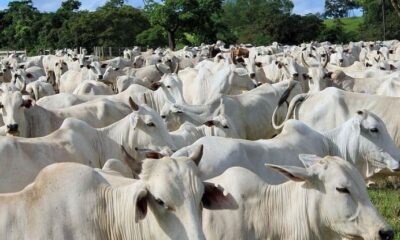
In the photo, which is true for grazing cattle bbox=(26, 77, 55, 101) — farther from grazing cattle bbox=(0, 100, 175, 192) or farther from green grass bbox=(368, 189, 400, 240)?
green grass bbox=(368, 189, 400, 240)

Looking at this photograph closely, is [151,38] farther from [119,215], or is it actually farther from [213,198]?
[213,198]

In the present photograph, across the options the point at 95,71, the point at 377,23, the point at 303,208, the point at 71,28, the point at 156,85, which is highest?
the point at 377,23

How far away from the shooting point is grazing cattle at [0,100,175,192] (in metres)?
6.97

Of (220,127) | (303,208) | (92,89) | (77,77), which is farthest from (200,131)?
(77,77)

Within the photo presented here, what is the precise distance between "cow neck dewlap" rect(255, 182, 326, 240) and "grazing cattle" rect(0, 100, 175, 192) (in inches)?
52.7

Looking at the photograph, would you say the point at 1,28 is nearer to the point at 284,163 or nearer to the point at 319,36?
the point at 319,36

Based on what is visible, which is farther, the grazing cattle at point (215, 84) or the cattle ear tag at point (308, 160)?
the grazing cattle at point (215, 84)

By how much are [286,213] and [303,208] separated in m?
0.17

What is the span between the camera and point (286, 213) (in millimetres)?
5098

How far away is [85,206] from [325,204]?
1564mm

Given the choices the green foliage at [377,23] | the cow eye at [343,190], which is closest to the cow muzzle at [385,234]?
the cow eye at [343,190]

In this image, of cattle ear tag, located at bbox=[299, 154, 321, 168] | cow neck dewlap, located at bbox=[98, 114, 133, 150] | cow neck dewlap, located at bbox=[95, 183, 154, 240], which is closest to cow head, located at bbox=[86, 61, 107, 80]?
cow neck dewlap, located at bbox=[98, 114, 133, 150]

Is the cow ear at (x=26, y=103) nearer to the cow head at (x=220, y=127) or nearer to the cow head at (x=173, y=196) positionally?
the cow head at (x=220, y=127)

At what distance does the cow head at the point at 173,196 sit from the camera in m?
3.96
